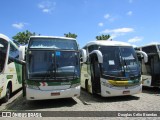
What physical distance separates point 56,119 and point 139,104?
4137 millimetres

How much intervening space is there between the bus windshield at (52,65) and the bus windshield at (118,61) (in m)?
1.69

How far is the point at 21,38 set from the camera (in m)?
46.3

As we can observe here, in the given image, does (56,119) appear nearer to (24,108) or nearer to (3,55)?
(24,108)

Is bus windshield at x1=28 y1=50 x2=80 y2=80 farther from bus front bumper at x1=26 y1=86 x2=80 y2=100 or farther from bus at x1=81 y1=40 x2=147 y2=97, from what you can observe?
bus at x1=81 y1=40 x2=147 y2=97

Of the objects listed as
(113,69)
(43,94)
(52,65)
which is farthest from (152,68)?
(43,94)

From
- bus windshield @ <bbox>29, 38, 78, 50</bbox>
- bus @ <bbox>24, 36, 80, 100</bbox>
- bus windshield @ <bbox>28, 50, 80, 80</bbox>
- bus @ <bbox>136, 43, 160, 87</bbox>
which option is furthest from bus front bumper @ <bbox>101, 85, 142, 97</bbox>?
bus @ <bbox>136, 43, 160, 87</bbox>

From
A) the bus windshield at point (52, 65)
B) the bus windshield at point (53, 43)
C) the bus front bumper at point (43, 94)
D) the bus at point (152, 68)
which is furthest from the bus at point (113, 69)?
the bus at point (152, 68)

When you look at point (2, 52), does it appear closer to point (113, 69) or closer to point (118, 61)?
point (113, 69)

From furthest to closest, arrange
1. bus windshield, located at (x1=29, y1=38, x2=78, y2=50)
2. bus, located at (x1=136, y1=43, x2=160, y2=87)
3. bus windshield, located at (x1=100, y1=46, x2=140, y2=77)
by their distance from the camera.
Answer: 1. bus, located at (x1=136, y1=43, x2=160, y2=87)
2. bus windshield, located at (x1=100, y1=46, x2=140, y2=77)
3. bus windshield, located at (x1=29, y1=38, x2=78, y2=50)

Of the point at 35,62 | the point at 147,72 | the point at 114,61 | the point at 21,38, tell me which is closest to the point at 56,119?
the point at 35,62

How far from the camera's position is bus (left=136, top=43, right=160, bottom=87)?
14625 millimetres

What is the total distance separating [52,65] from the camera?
10.5 m

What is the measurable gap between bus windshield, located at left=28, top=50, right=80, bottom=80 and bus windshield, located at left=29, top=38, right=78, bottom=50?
0.96ft

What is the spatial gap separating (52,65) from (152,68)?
7.25 meters
